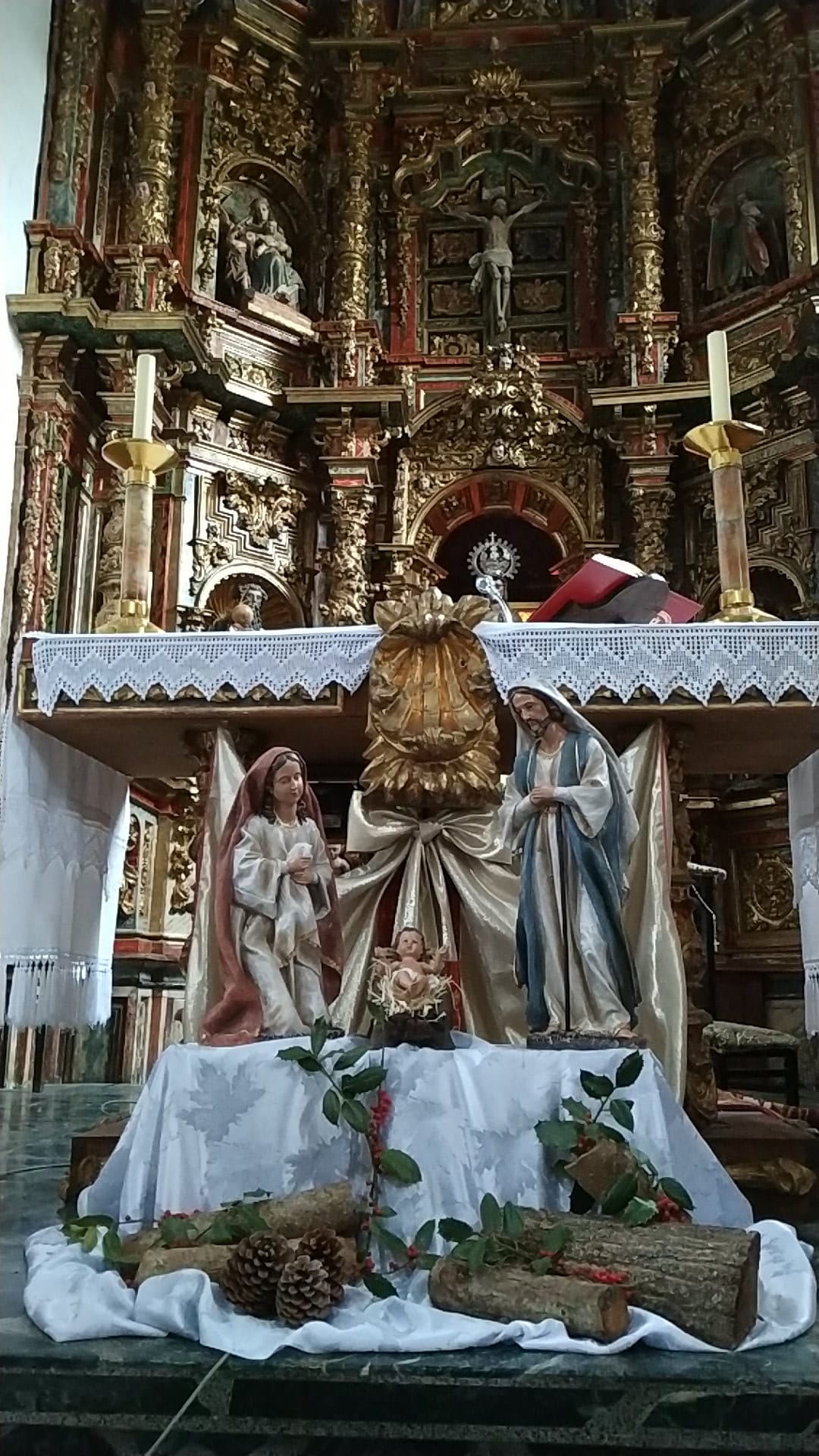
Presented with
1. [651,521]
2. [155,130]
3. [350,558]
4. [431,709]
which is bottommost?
[431,709]

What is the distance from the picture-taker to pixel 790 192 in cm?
940

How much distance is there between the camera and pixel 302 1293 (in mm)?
2543

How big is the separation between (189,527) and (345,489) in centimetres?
126

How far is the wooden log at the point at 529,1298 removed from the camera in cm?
242

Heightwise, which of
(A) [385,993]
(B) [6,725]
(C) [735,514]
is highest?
(C) [735,514]

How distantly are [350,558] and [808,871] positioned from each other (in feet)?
18.6

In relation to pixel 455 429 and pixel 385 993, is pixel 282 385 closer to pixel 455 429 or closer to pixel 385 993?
pixel 455 429

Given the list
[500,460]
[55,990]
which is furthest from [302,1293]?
[500,460]

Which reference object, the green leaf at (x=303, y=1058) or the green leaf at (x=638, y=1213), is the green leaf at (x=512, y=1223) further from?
the green leaf at (x=303, y=1058)

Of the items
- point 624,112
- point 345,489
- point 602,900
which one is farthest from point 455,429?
point 602,900

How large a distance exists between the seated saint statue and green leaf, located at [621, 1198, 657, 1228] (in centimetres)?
115

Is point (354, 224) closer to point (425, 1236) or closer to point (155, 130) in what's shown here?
point (155, 130)

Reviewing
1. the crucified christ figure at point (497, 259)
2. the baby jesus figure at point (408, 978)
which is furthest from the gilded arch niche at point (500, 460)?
the baby jesus figure at point (408, 978)

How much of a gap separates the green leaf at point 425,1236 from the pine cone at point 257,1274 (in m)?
0.37
